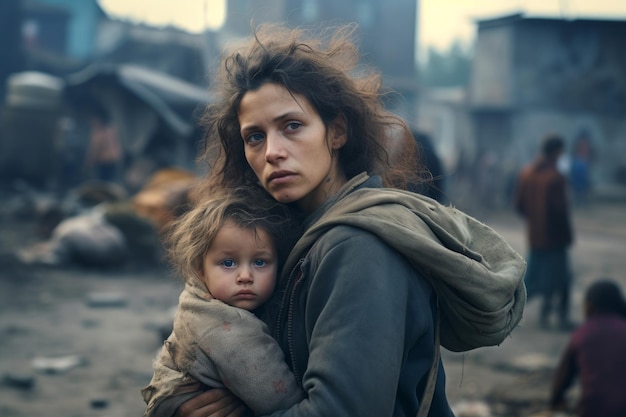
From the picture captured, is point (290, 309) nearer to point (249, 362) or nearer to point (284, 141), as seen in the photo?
point (249, 362)

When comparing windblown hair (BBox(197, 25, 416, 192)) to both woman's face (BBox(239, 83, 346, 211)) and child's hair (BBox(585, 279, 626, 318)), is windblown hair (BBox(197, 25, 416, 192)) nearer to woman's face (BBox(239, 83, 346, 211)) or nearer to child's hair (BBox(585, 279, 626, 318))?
woman's face (BBox(239, 83, 346, 211))

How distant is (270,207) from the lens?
1.83 metres

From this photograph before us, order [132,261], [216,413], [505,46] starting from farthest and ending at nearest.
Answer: [505,46] → [132,261] → [216,413]

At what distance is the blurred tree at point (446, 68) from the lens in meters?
58.8

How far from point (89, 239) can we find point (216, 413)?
8.25 metres

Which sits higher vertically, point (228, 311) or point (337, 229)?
point (337, 229)

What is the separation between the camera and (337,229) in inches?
61.8

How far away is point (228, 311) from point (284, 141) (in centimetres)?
38

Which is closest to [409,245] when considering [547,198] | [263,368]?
[263,368]

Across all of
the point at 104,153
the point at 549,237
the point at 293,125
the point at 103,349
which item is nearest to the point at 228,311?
the point at 293,125

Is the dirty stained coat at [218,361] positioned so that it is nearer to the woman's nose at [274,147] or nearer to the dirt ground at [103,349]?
the woman's nose at [274,147]

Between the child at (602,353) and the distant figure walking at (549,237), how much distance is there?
9.93ft

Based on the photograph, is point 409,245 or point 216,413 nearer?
point 409,245

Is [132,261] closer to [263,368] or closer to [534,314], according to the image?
[534,314]
